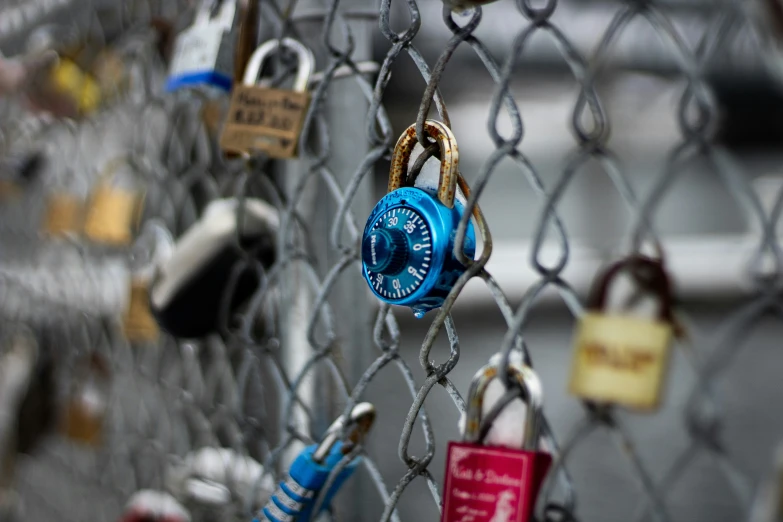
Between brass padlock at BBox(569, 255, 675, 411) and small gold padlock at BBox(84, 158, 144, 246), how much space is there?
2.32 ft

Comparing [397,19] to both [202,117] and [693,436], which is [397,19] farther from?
[693,436]

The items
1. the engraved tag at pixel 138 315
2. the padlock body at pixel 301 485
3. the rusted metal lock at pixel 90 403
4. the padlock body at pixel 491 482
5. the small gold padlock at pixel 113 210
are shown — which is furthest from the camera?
the rusted metal lock at pixel 90 403

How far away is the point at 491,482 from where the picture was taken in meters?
0.35

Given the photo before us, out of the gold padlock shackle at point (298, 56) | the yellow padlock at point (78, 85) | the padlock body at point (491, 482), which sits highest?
the yellow padlock at point (78, 85)

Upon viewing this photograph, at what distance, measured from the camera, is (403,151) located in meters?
0.40

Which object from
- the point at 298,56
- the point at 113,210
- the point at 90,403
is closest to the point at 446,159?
the point at 298,56

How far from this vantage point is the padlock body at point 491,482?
34cm

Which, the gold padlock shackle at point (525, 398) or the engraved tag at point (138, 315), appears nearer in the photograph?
the gold padlock shackle at point (525, 398)

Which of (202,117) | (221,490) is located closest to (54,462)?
(221,490)

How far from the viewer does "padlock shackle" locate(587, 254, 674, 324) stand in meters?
0.43

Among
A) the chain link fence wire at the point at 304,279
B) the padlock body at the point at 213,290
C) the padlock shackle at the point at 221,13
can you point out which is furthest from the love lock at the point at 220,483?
the padlock shackle at the point at 221,13

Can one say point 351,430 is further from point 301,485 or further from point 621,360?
point 621,360

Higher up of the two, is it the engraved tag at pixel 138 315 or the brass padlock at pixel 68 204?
the brass padlock at pixel 68 204

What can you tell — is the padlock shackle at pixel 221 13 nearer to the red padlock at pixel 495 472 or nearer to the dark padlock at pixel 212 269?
the dark padlock at pixel 212 269
